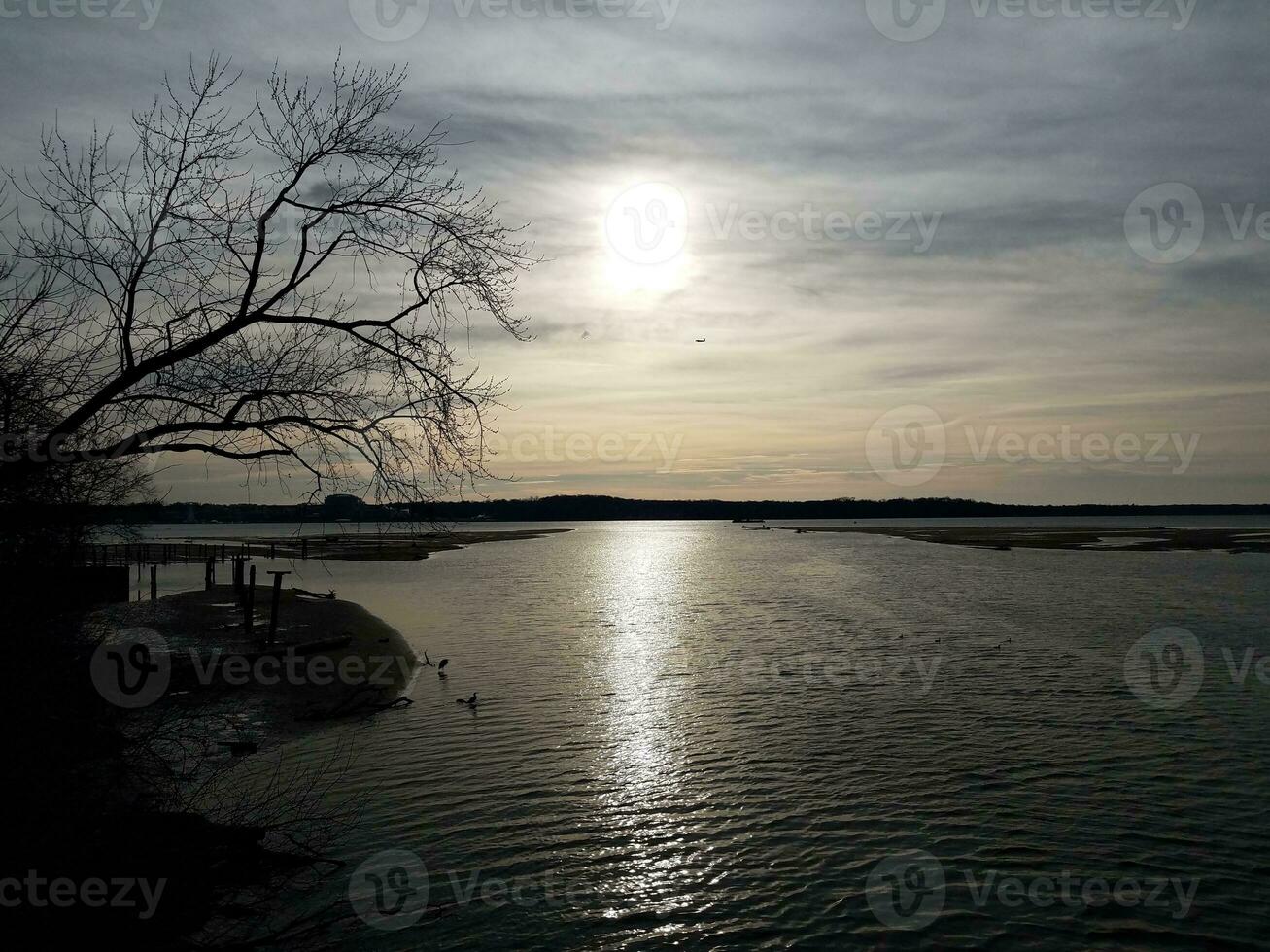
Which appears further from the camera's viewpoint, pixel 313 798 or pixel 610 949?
pixel 313 798

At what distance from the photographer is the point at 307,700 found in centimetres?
2244

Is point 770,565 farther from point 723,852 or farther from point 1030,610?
point 723,852

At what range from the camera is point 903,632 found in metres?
34.4

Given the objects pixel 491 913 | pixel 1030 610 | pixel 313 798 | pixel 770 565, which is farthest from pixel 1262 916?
pixel 770 565

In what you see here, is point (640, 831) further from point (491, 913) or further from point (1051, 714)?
point (1051, 714)

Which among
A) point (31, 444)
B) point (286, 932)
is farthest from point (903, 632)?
point (31, 444)

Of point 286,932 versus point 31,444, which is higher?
point 31,444

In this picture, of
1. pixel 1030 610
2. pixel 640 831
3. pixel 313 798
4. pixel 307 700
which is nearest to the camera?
pixel 640 831

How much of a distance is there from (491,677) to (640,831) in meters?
13.1

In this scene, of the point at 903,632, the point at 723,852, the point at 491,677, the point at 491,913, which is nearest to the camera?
the point at 491,913

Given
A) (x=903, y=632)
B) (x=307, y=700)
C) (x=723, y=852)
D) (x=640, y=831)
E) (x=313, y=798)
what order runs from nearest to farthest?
(x=723, y=852)
(x=640, y=831)
(x=313, y=798)
(x=307, y=700)
(x=903, y=632)

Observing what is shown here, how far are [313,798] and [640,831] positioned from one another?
5.95 metres

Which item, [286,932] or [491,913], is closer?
[286,932]

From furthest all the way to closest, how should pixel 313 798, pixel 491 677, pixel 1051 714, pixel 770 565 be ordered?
pixel 770 565 < pixel 491 677 < pixel 1051 714 < pixel 313 798
